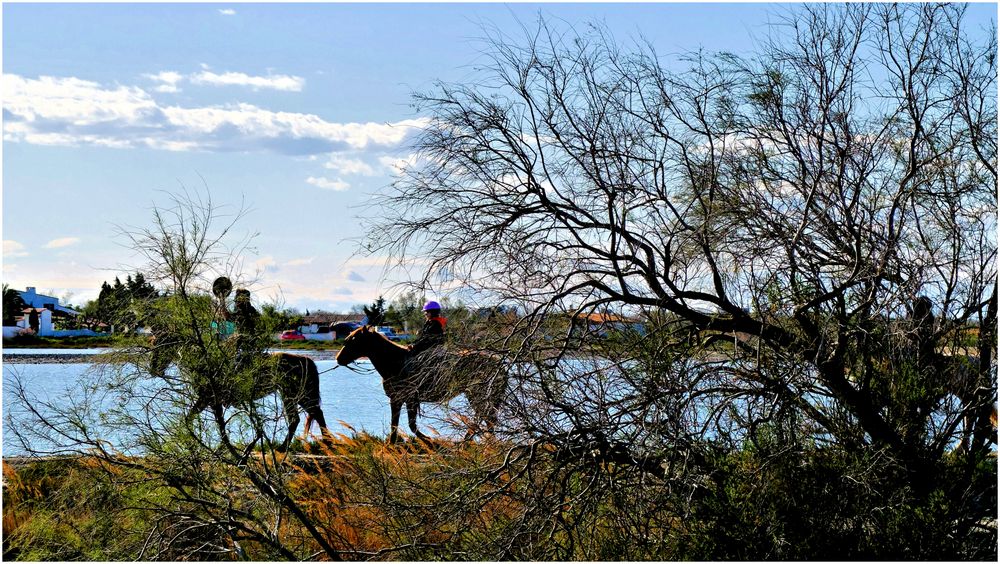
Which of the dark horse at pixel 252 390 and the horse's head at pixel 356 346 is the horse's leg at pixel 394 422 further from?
the horse's head at pixel 356 346

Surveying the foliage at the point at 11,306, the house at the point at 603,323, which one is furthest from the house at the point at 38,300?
the house at the point at 603,323

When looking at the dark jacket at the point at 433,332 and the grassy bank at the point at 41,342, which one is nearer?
the dark jacket at the point at 433,332

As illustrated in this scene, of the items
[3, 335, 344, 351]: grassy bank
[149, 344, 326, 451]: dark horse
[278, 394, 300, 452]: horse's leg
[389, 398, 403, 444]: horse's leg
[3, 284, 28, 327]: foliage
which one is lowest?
[389, 398, 403, 444]: horse's leg

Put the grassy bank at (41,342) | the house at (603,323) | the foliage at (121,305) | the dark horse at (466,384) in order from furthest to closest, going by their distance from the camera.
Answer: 1. the grassy bank at (41,342)
2. the foliage at (121,305)
3. the house at (603,323)
4. the dark horse at (466,384)

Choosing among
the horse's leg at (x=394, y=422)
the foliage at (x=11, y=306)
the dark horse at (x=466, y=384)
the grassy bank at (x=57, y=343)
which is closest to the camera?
the dark horse at (x=466, y=384)

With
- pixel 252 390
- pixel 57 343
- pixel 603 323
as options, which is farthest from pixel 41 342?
pixel 603 323

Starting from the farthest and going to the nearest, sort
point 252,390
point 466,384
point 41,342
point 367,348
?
point 41,342, point 367,348, point 252,390, point 466,384

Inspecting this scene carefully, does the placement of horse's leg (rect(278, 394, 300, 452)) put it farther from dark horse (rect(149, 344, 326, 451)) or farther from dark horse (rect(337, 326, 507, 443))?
dark horse (rect(337, 326, 507, 443))

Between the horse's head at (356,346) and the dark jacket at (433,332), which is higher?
the dark jacket at (433,332)

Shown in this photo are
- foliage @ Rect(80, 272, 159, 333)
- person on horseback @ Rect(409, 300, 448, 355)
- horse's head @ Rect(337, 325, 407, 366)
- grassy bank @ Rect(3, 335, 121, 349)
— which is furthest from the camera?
grassy bank @ Rect(3, 335, 121, 349)

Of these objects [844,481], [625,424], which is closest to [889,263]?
[844,481]

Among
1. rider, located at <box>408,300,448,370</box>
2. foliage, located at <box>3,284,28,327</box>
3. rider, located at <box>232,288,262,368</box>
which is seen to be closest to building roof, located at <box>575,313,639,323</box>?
rider, located at <box>408,300,448,370</box>

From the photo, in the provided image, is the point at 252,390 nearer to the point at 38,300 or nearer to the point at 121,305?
the point at 121,305

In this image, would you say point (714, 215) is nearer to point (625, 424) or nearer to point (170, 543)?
point (625, 424)
